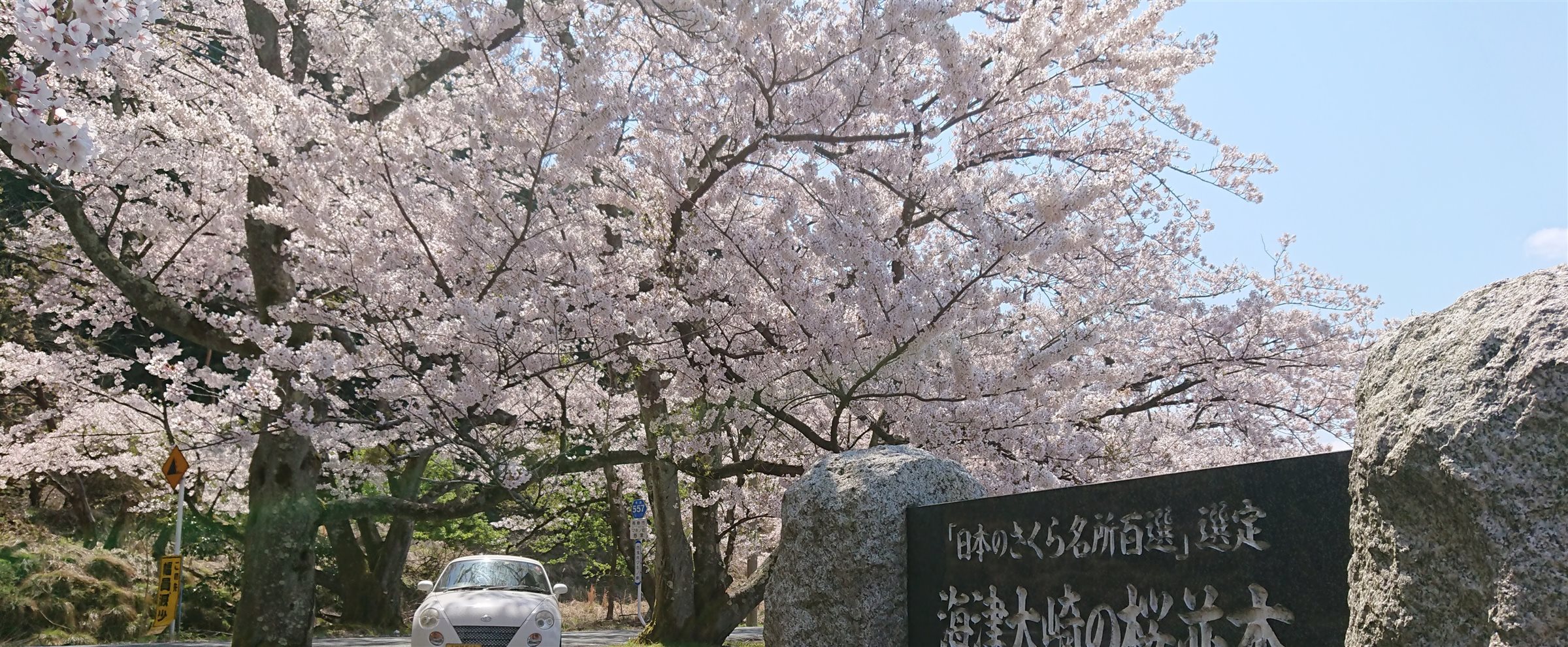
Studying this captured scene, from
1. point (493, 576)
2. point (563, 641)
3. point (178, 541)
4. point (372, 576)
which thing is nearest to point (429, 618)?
point (493, 576)

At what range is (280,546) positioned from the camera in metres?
10.4

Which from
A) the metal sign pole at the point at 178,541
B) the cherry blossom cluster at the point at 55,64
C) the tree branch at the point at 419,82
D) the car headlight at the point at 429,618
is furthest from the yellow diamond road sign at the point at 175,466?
the cherry blossom cluster at the point at 55,64

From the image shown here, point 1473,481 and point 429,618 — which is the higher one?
point 1473,481

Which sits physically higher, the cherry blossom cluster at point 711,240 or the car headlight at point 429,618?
the cherry blossom cluster at point 711,240

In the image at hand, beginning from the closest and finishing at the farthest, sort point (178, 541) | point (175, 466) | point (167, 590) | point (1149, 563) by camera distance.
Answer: point (1149, 563) < point (175, 466) < point (178, 541) < point (167, 590)

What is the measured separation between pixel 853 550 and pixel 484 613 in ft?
17.5

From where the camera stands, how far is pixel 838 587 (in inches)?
230

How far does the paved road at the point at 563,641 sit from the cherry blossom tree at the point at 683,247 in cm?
605

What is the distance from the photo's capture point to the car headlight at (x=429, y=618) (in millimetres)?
9734

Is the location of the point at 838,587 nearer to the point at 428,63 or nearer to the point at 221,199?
→ the point at 428,63

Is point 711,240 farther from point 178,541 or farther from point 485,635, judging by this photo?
point 178,541

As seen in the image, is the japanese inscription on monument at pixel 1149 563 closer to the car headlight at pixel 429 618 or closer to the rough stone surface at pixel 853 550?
the rough stone surface at pixel 853 550

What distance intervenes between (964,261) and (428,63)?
6204 millimetres

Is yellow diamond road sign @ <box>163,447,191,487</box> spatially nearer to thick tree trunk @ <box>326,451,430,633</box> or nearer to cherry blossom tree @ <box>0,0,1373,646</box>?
cherry blossom tree @ <box>0,0,1373,646</box>
